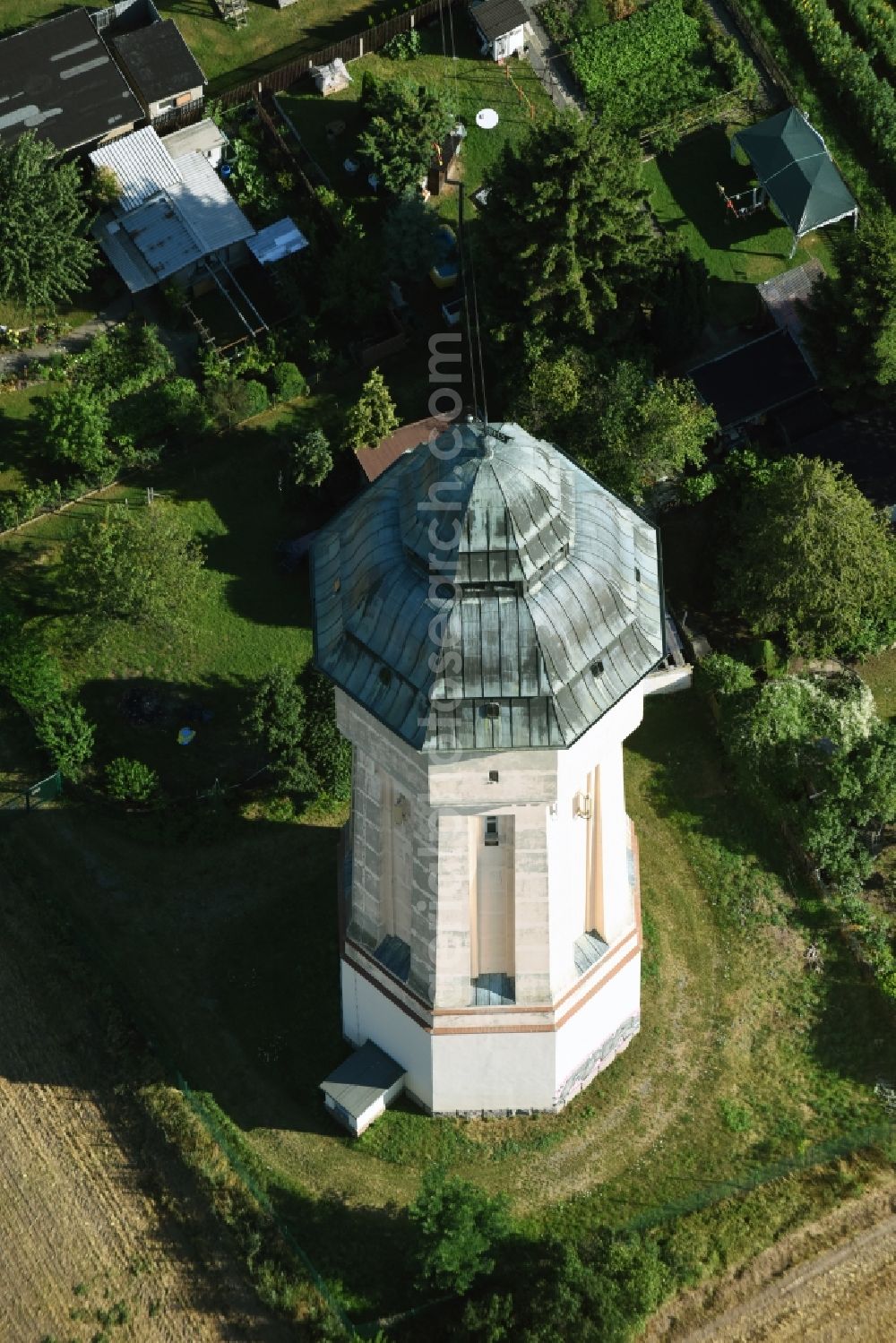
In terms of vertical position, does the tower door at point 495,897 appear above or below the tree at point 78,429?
below

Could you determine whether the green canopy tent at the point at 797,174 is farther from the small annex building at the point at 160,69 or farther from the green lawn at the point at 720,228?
the small annex building at the point at 160,69

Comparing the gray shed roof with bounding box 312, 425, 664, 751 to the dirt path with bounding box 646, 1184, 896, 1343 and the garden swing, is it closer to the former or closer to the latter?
the dirt path with bounding box 646, 1184, 896, 1343

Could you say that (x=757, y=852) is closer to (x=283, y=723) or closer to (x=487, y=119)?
(x=283, y=723)

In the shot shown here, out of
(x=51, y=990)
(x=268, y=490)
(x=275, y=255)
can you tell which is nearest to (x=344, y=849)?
(x=51, y=990)

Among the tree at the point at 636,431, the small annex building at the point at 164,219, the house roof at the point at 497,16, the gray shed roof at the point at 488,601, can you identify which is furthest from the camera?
the house roof at the point at 497,16

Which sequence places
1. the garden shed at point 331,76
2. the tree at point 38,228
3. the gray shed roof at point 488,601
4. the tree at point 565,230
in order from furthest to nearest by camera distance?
the garden shed at point 331,76
the tree at point 38,228
the tree at point 565,230
the gray shed roof at point 488,601

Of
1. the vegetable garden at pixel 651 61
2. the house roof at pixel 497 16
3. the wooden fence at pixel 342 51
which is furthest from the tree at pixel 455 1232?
the house roof at pixel 497 16

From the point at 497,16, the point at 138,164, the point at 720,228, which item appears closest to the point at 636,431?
the point at 720,228


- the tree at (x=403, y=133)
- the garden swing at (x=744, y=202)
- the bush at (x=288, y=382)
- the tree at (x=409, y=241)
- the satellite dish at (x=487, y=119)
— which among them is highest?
the tree at (x=403, y=133)
